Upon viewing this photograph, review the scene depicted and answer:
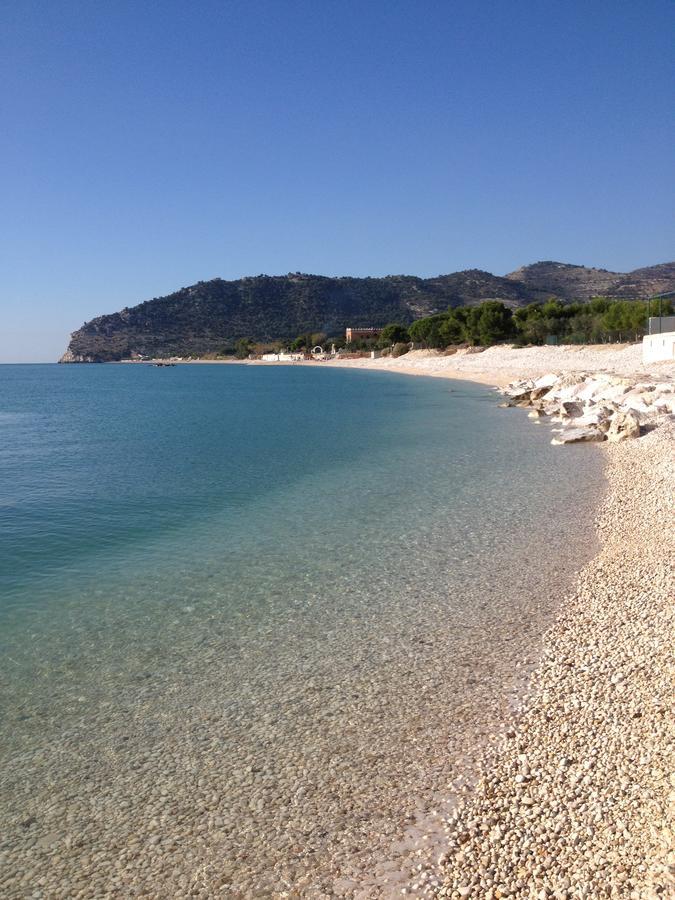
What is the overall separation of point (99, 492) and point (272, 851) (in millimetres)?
13565

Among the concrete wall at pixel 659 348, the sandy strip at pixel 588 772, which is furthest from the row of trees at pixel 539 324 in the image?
the sandy strip at pixel 588 772

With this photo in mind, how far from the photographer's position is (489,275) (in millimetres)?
178000

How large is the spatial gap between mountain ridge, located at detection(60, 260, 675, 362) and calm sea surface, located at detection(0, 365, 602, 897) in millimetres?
145244

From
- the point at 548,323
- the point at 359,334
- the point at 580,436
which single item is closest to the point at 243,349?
the point at 359,334

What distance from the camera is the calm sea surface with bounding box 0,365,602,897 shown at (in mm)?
4672

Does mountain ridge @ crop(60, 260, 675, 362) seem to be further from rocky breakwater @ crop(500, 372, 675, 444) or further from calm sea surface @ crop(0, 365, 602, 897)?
calm sea surface @ crop(0, 365, 602, 897)

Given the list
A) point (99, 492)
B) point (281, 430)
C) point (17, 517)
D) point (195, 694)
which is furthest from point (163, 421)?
point (195, 694)

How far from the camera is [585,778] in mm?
4762

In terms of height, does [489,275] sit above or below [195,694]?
above

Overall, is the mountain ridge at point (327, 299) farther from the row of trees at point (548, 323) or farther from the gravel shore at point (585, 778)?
the gravel shore at point (585, 778)

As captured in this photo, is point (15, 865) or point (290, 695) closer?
point (15, 865)

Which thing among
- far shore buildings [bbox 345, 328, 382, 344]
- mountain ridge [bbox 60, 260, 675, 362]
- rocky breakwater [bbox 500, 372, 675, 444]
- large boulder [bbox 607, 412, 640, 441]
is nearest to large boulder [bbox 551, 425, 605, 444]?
rocky breakwater [bbox 500, 372, 675, 444]

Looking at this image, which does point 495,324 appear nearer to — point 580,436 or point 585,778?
point 580,436

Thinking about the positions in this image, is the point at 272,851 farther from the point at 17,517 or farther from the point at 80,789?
the point at 17,517
